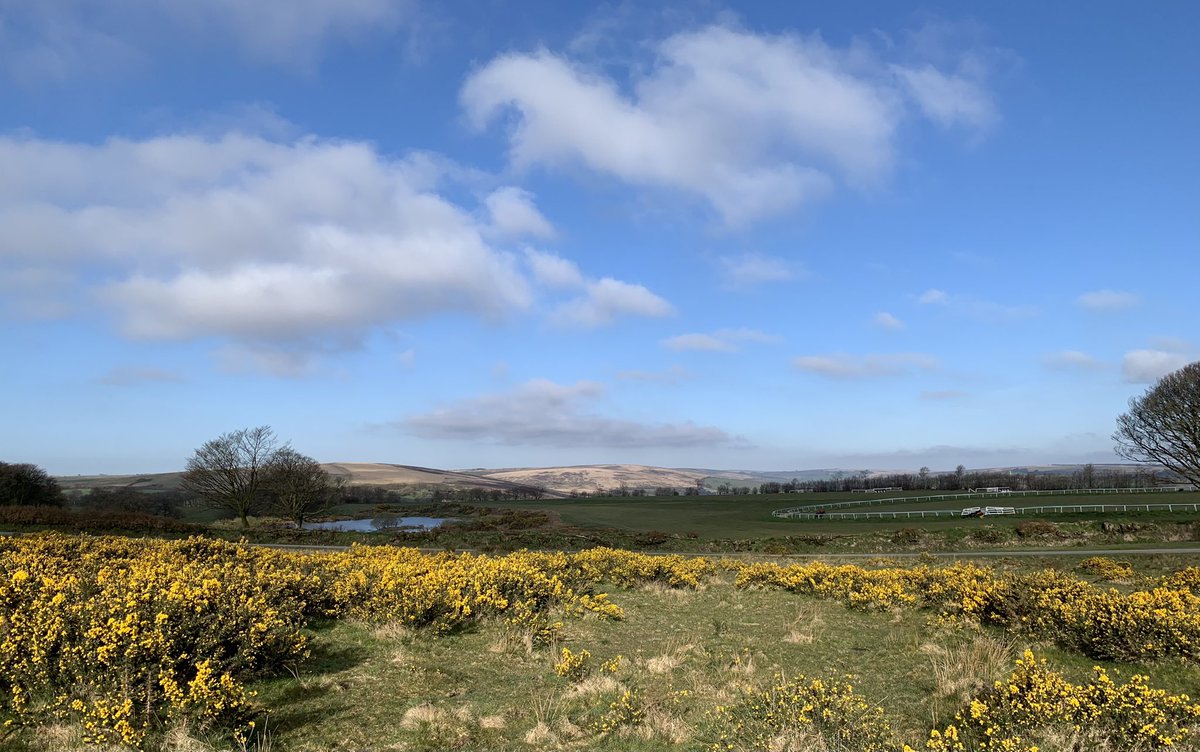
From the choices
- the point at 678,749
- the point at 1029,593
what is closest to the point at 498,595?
the point at 678,749

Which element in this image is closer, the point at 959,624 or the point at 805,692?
the point at 805,692

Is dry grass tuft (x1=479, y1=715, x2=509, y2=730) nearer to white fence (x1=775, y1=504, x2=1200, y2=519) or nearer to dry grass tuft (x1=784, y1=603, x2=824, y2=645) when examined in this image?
dry grass tuft (x1=784, y1=603, x2=824, y2=645)

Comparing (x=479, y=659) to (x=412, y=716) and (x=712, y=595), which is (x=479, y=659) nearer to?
(x=412, y=716)

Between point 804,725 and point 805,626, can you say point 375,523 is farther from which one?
point 804,725

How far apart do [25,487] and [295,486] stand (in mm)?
22948

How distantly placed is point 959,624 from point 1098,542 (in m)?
41.2

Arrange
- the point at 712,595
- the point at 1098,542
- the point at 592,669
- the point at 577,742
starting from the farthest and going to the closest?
the point at 1098,542
the point at 712,595
the point at 592,669
the point at 577,742

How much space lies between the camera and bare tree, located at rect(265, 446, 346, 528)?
201 feet

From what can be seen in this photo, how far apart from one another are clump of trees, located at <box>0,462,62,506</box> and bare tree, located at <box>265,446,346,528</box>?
62.2 ft

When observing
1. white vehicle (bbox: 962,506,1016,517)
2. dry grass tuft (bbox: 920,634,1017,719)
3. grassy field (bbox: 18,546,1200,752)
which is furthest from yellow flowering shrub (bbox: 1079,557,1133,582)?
white vehicle (bbox: 962,506,1016,517)

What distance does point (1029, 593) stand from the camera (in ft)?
42.7

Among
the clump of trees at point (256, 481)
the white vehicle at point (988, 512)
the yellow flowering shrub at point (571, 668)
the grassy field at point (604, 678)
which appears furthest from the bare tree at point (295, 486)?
the white vehicle at point (988, 512)

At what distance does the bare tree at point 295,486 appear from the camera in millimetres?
61406

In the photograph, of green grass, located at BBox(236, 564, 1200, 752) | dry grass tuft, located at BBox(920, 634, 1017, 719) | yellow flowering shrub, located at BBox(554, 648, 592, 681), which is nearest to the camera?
green grass, located at BBox(236, 564, 1200, 752)
